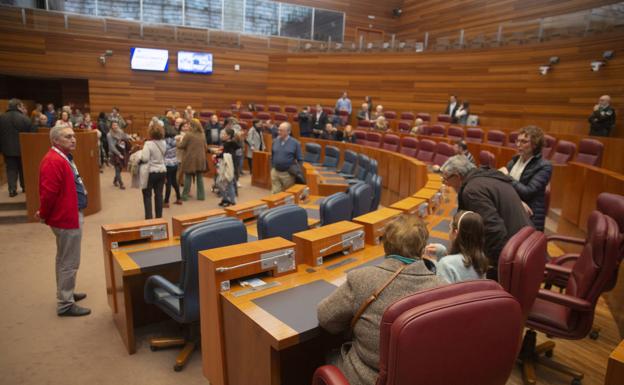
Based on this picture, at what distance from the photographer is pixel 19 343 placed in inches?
119

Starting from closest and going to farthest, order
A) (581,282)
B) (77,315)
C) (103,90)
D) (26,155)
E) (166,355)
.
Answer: (581,282) → (166,355) → (77,315) → (26,155) → (103,90)

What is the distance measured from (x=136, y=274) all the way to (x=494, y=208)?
7.24 feet

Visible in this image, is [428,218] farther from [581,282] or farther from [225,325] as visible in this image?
[225,325]

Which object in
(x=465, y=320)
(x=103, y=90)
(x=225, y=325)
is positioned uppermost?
(x=103, y=90)

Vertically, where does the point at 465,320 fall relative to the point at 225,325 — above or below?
above

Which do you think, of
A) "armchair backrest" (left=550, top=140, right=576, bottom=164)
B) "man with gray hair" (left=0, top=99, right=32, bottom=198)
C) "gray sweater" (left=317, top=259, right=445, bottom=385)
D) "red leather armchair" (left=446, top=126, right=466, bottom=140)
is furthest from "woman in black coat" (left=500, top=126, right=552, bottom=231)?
"man with gray hair" (left=0, top=99, right=32, bottom=198)

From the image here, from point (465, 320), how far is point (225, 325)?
1216 mm

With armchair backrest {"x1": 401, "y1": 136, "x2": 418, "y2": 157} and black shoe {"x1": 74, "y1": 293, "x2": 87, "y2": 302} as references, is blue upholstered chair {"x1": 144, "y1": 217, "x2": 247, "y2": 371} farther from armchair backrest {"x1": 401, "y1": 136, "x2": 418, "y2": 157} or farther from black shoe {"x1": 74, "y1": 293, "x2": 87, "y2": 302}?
armchair backrest {"x1": 401, "y1": 136, "x2": 418, "y2": 157}

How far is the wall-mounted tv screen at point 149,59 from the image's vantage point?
13.5 m

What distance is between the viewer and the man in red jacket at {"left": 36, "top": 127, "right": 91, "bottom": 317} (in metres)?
3.15

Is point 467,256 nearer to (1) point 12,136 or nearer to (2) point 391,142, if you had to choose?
(1) point 12,136

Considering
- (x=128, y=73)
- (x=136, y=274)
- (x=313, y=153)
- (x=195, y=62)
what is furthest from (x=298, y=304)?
(x=195, y=62)

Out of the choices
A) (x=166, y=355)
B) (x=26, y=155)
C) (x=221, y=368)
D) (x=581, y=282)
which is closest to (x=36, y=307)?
(x=166, y=355)

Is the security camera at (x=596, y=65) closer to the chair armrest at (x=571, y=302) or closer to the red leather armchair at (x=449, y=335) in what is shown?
the chair armrest at (x=571, y=302)
